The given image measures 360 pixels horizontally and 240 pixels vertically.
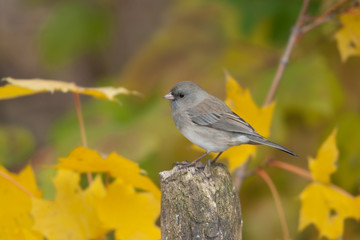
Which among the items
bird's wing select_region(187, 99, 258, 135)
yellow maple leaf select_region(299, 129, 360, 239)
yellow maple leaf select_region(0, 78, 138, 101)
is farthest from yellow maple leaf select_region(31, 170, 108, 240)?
yellow maple leaf select_region(299, 129, 360, 239)

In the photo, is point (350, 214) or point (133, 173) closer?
point (133, 173)

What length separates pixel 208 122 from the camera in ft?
5.49

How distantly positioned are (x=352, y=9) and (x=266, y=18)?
78 centimetres

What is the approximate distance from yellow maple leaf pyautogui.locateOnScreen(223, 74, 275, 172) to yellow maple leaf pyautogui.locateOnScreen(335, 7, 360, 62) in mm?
431

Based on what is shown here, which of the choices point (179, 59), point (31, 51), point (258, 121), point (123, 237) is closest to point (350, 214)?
point (258, 121)

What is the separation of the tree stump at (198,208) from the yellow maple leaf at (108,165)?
13 cm

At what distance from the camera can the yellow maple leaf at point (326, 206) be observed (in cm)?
145

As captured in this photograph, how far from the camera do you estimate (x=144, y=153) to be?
2.01m

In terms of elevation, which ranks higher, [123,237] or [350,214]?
[123,237]

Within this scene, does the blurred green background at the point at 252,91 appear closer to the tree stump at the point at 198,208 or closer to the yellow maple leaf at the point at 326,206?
the yellow maple leaf at the point at 326,206

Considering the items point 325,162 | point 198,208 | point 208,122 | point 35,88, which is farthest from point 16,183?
point 325,162

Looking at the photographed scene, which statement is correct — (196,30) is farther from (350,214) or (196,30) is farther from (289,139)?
(350,214)

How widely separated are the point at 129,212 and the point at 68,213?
0.15 meters

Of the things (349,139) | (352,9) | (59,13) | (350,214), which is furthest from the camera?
(59,13)
